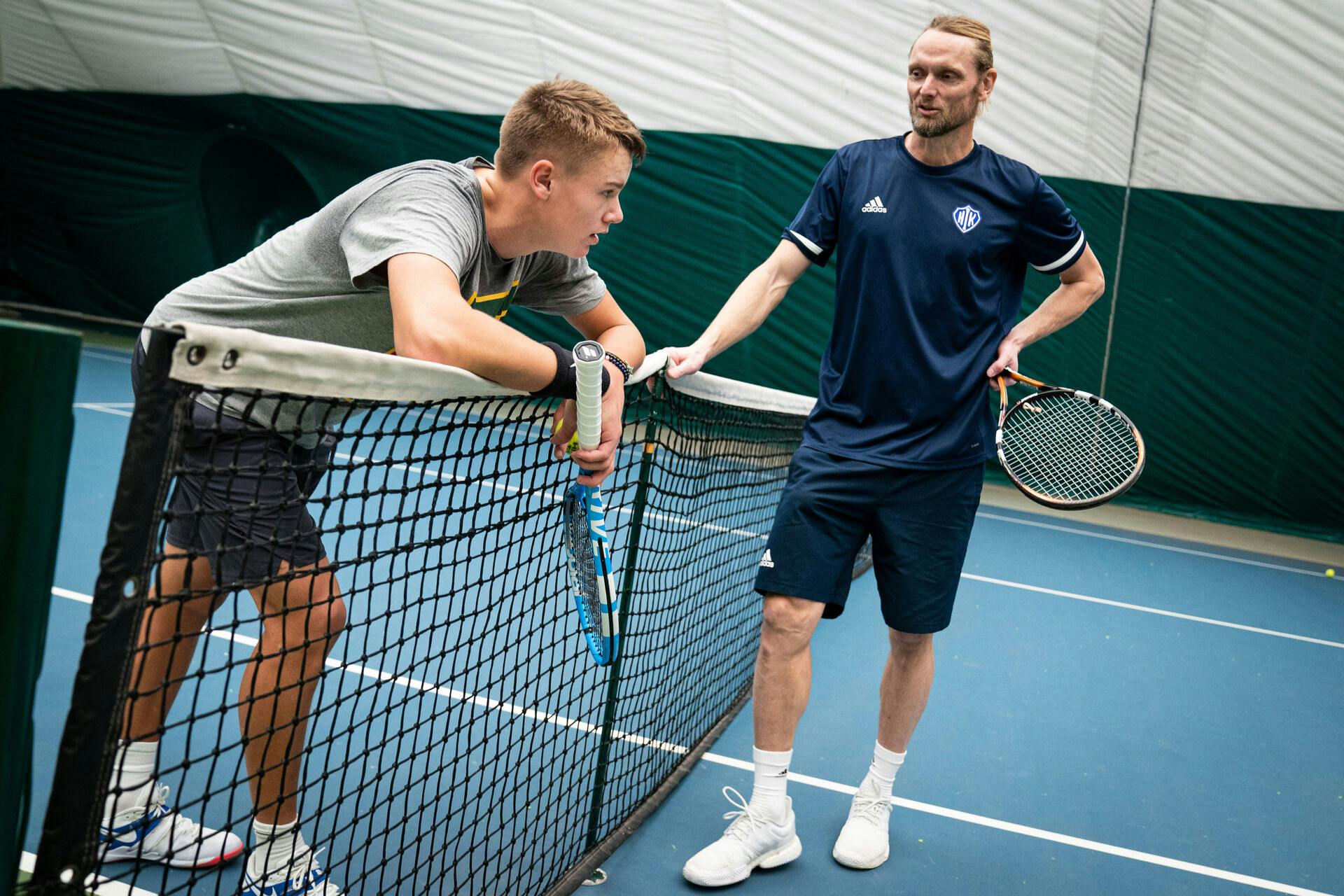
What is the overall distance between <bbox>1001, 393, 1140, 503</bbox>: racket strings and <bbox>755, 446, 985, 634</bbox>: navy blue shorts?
48 cm

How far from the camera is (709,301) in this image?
777 cm

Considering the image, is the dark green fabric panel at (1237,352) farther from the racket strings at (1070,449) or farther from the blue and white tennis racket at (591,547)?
the blue and white tennis racket at (591,547)

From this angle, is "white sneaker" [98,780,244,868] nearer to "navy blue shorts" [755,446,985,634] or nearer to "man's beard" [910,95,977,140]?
"navy blue shorts" [755,446,985,634]

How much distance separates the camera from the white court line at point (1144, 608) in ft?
15.0

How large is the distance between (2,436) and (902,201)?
1.78 m

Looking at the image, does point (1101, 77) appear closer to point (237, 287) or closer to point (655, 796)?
point (655, 796)

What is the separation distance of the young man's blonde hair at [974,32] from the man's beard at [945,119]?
73 mm

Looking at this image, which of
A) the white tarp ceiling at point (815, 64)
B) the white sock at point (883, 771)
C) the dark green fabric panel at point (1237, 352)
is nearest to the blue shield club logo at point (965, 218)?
the white sock at point (883, 771)

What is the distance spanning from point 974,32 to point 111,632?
194 centimetres

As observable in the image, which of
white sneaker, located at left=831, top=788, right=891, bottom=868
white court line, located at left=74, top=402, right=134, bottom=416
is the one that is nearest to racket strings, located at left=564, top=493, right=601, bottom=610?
white sneaker, located at left=831, top=788, right=891, bottom=868

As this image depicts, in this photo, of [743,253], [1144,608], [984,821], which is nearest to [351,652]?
[984,821]

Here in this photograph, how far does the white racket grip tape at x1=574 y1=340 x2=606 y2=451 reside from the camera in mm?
1535

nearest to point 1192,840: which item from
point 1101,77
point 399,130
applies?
point 1101,77

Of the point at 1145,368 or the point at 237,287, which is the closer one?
the point at 237,287
